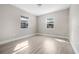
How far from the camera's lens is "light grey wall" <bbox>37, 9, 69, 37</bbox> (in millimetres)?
6922

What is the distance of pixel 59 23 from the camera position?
7.29m

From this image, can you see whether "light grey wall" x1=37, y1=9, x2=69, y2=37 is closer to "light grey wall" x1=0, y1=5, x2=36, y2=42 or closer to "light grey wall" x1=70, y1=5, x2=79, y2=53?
"light grey wall" x1=0, y1=5, x2=36, y2=42

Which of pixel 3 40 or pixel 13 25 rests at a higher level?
pixel 13 25

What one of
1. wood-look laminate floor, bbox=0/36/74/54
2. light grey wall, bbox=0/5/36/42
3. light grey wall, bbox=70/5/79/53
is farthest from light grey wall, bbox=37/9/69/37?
light grey wall, bbox=70/5/79/53

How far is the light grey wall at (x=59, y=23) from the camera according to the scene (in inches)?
273

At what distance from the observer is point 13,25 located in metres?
5.01

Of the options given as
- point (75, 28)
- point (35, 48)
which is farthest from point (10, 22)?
point (75, 28)

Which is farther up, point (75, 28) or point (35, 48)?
point (75, 28)

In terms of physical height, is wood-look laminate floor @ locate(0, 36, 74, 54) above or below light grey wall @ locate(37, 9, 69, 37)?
below

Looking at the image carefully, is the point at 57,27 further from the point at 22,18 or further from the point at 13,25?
the point at 13,25

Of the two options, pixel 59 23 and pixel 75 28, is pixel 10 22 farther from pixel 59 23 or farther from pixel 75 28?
pixel 59 23
